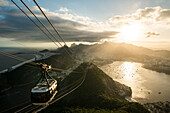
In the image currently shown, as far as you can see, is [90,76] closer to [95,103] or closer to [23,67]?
[95,103]

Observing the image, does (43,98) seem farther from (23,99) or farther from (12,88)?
(12,88)

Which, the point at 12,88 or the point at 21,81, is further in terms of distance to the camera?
the point at 21,81

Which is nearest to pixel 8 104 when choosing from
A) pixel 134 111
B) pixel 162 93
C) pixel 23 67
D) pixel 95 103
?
pixel 23 67

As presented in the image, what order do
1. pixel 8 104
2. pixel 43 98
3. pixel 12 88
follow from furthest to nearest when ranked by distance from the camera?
pixel 12 88
pixel 8 104
pixel 43 98

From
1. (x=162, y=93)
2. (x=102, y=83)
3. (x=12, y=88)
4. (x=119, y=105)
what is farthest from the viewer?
(x=162, y=93)

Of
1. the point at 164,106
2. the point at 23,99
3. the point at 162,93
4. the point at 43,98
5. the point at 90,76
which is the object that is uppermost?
the point at 43,98

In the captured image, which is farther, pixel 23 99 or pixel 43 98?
pixel 23 99

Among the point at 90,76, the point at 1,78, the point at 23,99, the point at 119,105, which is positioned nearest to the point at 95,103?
the point at 119,105

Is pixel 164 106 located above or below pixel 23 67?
below

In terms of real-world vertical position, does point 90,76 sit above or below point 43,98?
below
